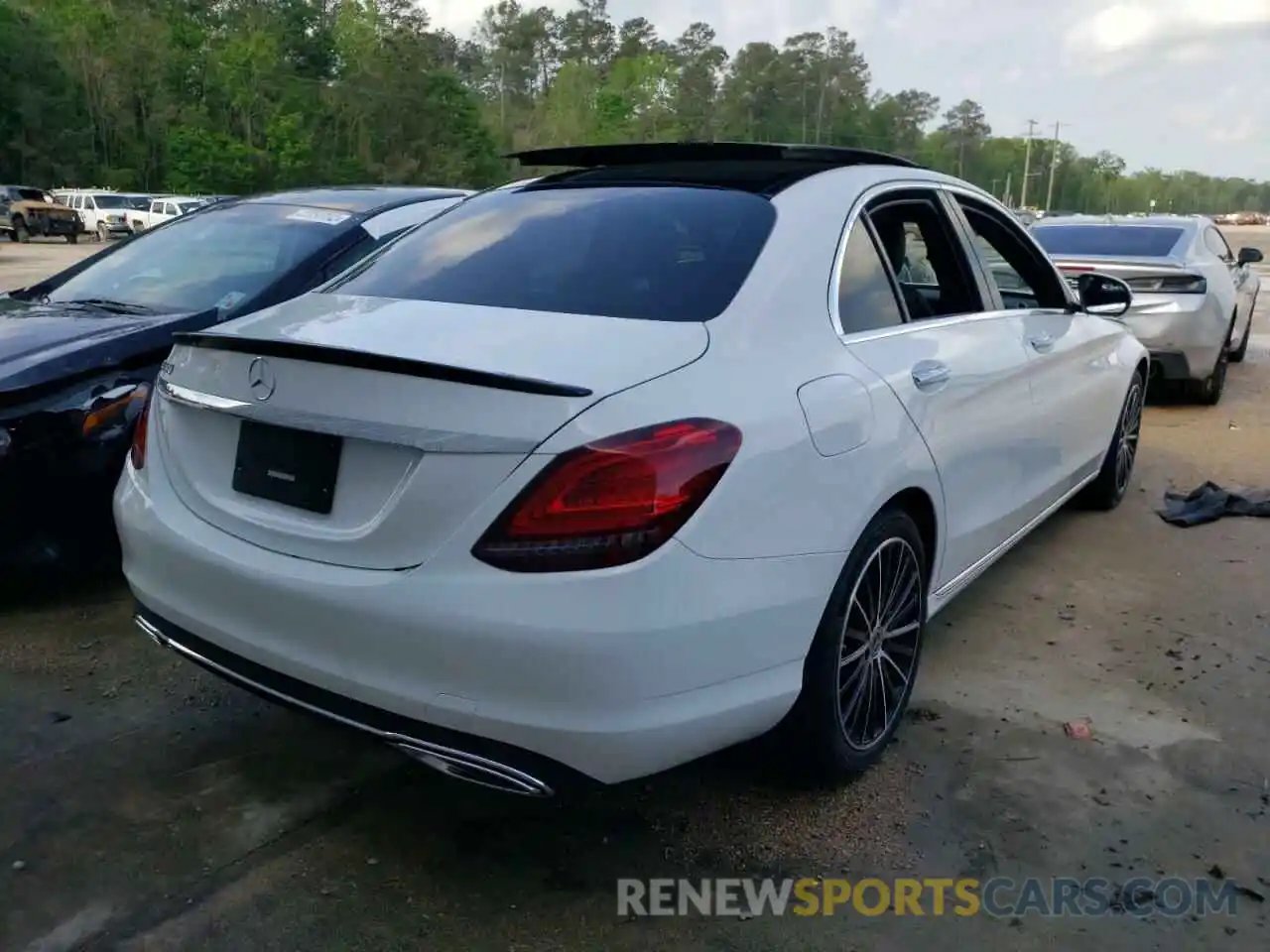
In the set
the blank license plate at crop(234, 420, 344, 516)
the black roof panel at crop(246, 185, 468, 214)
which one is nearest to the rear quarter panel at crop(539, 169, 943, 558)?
the blank license plate at crop(234, 420, 344, 516)

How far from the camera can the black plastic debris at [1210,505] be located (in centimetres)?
556

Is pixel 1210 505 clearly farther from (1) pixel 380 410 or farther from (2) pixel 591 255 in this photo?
(1) pixel 380 410

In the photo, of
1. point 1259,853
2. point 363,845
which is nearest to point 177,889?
point 363,845

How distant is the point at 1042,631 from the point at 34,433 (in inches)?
143

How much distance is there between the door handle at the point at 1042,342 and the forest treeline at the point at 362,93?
6512 cm

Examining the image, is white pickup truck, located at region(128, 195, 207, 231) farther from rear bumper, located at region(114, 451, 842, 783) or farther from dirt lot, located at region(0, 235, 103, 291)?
rear bumper, located at region(114, 451, 842, 783)

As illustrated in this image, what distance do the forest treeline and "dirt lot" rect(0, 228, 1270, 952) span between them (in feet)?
213

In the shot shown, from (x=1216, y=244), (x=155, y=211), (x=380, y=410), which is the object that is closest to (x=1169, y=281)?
(x=1216, y=244)

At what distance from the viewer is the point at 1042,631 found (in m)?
4.11

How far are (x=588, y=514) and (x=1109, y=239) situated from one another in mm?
8447

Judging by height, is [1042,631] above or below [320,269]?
below

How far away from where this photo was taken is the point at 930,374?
3094mm

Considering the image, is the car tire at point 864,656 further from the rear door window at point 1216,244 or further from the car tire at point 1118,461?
the rear door window at point 1216,244

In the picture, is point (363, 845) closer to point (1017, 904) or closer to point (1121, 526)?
point (1017, 904)
